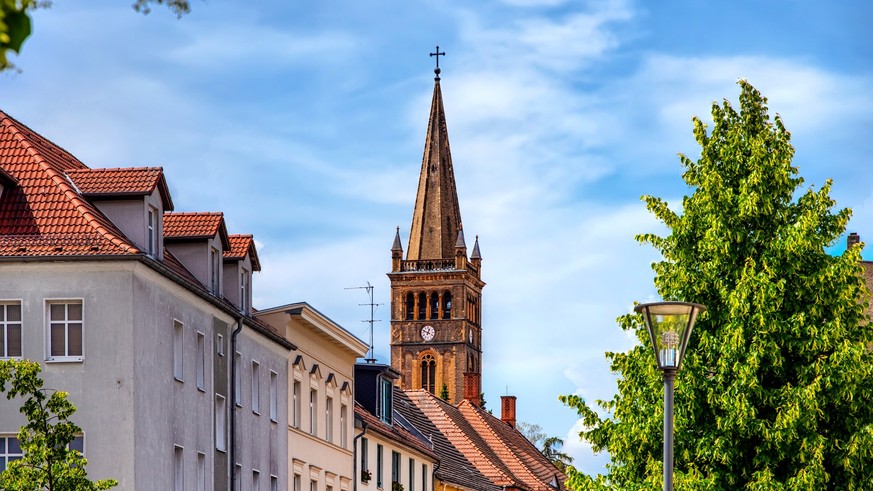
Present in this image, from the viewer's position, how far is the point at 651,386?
1200 inches

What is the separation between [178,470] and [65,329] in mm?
4588

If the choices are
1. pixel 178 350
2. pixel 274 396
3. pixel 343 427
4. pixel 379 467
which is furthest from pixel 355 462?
pixel 178 350

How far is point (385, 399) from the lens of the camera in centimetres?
5916

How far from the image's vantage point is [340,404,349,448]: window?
51.5 meters

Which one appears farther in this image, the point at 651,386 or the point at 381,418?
the point at 381,418

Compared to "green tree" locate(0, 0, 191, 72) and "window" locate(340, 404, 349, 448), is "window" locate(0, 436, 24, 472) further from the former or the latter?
"green tree" locate(0, 0, 191, 72)

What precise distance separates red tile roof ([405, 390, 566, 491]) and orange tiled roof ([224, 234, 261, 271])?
3424cm

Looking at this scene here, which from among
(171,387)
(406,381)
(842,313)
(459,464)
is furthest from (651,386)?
(406,381)

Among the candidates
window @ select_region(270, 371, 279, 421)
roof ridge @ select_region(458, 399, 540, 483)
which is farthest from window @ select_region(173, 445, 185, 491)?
roof ridge @ select_region(458, 399, 540, 483)

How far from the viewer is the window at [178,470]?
111 feet

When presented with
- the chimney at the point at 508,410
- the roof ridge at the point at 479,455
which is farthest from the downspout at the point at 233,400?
the chimney at the point at 508,410

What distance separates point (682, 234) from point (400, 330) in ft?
525

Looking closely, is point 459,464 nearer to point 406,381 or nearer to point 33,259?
point 33,259

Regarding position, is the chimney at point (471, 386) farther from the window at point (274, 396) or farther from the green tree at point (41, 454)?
the green tree at point (41, 454)
